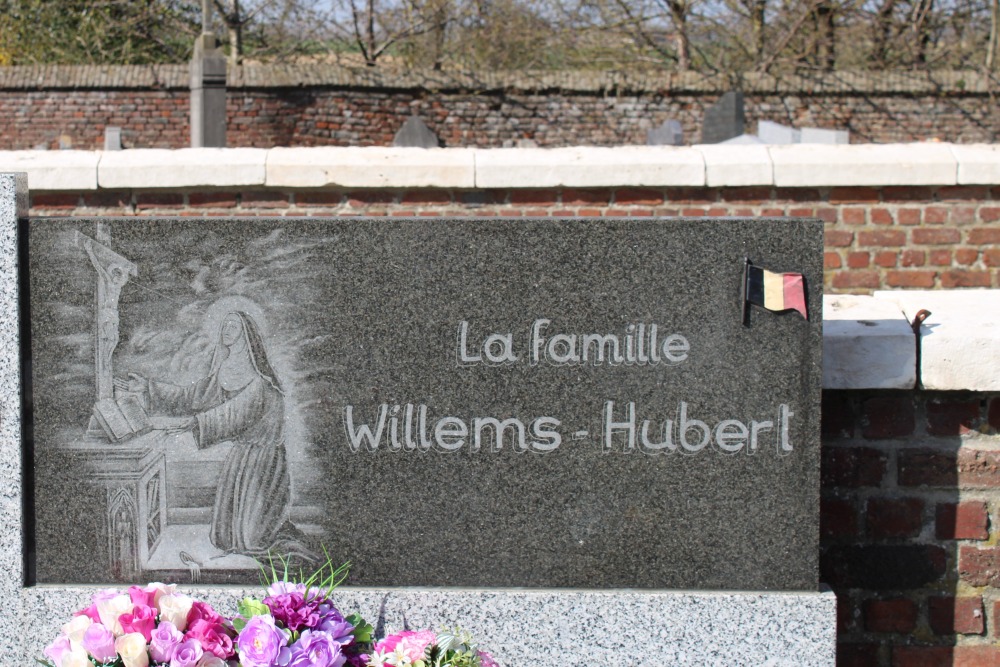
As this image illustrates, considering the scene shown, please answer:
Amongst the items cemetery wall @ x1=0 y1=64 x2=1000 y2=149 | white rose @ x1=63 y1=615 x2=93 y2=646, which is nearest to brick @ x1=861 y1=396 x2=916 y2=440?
white rose @ x1=63 y1=615 x2=93 y2=646

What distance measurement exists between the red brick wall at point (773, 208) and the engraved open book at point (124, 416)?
3931 millimetres

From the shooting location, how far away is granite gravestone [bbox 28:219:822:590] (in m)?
2.55

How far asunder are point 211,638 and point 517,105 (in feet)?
38.5

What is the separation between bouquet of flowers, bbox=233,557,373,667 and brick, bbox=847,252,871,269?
481 centimetres

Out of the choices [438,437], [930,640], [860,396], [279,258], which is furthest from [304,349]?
[930,640]

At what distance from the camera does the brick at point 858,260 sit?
659 centimetres

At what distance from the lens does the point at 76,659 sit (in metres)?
2.23

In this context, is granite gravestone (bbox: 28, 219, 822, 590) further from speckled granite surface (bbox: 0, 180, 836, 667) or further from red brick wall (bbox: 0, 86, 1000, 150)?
red brick wall (bbox: 0, 86, 1000, 150)

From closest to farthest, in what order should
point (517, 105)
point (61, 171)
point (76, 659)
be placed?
point (76, 659) < point (61, 171) < point (517, 105)

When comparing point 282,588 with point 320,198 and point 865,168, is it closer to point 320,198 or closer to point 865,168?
point 320,198

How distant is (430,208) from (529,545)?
4.13 meters

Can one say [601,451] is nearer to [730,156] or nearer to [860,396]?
[860,396]

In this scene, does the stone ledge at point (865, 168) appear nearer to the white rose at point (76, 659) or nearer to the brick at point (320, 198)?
the brick at point (320, 198)

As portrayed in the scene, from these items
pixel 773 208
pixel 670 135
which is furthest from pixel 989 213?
pixel 670 135
